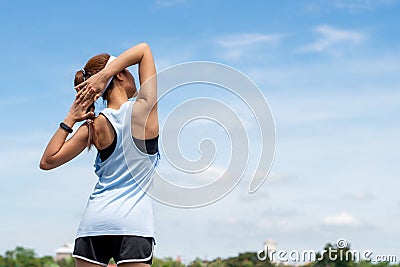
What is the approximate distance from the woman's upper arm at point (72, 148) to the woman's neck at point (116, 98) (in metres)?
0.20

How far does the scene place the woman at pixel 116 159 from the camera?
151 inches

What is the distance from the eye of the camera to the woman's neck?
3943 mm

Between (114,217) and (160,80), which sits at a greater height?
(160,80)

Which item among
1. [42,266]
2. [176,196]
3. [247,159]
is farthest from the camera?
[42,266]

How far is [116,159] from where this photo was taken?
12.7 feet

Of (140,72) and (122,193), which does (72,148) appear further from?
(140,72)

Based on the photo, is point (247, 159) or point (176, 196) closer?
point (176, 196)

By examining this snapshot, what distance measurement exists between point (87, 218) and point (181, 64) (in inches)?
43.0

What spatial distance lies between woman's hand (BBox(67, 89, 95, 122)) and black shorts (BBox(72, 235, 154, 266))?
0.70 meters

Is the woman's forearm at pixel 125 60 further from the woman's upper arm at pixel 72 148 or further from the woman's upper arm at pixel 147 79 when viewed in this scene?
the woman's upper arm at pixel 72 148

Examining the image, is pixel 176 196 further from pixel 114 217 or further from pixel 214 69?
pixel 214 69

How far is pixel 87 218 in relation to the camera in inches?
153

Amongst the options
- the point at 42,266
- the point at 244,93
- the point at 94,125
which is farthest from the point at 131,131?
the point at 42,266

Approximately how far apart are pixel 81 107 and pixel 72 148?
0.25 m
